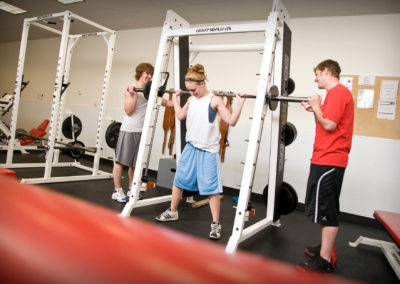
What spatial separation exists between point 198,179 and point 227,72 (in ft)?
9.19

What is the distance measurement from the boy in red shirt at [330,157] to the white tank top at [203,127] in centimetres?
85

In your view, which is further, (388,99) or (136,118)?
(388,99)

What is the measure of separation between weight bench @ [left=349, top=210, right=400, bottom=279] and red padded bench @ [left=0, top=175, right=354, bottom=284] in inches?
91.0

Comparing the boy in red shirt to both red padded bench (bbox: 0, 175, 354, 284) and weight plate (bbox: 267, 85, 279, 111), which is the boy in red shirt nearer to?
weight plate (bbox: 267, 85, 279, 111)

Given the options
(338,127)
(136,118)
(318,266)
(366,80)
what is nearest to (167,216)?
(136,118)

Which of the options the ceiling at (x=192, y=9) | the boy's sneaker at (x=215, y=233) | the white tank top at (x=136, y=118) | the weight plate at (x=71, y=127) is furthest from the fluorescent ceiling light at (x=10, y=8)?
the boy's sneaker at (x=215, y=233)

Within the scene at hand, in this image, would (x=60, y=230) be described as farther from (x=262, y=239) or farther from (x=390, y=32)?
(x=390, y=32)

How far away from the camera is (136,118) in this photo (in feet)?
11.1

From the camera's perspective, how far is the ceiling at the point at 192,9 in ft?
12.5

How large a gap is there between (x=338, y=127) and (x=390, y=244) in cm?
161

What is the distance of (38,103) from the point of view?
7758mm

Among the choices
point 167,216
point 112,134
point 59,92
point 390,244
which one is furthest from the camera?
point 112,134

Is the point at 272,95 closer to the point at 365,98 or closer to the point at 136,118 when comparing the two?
the point at 136,118

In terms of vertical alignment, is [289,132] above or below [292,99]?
below
